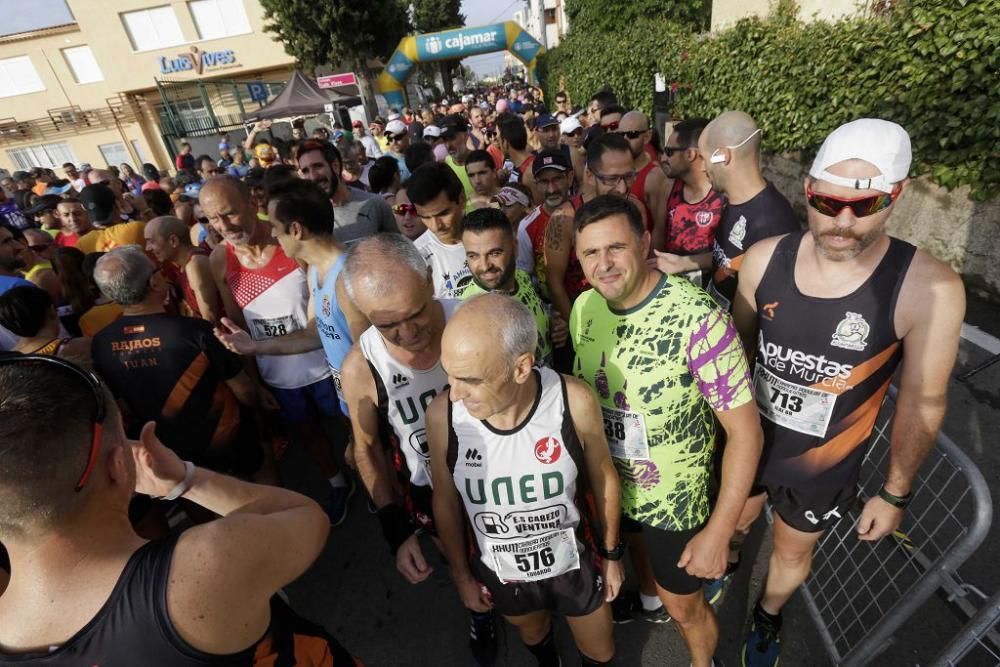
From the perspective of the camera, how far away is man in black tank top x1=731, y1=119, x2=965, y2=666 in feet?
5.84

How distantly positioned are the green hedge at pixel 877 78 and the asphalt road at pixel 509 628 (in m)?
2.39

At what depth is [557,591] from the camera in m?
2.09

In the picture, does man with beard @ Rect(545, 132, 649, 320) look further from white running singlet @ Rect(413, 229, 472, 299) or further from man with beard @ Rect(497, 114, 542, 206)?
man with beard @ Rect(497, 114, 542, 206)

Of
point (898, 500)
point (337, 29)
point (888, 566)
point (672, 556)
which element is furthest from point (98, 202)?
point (337, 29)

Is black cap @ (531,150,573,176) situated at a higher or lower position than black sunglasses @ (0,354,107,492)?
lower

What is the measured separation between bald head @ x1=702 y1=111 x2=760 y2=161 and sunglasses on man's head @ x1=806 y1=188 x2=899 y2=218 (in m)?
1.27

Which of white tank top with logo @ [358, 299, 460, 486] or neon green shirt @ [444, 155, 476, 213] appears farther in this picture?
neon green shirt @ [444, 155, 476, 213]

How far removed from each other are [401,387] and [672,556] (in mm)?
1454

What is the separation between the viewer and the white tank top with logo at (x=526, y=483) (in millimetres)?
1799

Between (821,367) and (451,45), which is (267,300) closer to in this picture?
(821,367)

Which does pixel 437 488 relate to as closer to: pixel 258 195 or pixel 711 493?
pixel 711 493

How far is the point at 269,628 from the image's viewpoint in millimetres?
1447

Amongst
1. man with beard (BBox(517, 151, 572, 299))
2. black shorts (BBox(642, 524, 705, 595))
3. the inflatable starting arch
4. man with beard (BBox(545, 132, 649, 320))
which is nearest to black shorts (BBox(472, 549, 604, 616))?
black shorts (BBox(642, 524, 705, 595))

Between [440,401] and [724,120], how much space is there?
105 inches
